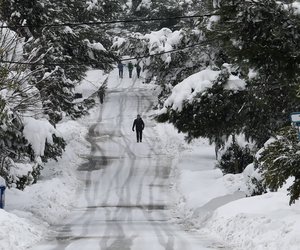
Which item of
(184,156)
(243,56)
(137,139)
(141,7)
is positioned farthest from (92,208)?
(141,7)

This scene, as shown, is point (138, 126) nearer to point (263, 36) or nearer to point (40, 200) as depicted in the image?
point (40, 200)

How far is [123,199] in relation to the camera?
61.9 feet

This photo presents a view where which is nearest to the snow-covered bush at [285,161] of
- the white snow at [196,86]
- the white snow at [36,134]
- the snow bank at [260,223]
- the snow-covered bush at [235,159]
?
the snow bank at [260,223]

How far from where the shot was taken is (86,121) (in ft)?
125

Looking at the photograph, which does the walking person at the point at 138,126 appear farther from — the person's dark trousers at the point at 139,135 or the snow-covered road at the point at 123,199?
the snow-covered road at the point at 123,199

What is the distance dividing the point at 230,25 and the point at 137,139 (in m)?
20.2

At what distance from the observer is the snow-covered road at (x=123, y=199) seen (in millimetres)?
11719

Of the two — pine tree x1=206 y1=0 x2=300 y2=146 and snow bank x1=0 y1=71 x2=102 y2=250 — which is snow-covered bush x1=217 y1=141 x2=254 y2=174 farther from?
pine tree x1=206 y1=0 x2=300 y2=146

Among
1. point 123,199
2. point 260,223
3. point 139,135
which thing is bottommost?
point 123,199

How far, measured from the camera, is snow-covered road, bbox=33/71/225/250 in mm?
11719

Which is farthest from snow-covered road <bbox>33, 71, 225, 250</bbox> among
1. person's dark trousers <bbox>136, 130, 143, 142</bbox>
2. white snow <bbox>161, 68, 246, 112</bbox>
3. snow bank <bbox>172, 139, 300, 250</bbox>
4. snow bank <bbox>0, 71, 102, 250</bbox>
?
white snow <bbox>161, 68, 246, 112</bbox>

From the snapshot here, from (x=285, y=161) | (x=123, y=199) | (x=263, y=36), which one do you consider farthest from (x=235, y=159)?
(x=285, y=161)

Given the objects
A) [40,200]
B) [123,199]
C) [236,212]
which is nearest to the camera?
[236,212]

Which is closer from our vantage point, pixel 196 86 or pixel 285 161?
pixel 285 161
